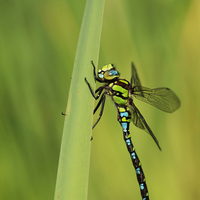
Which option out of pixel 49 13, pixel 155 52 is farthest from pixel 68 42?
pixel 155 52

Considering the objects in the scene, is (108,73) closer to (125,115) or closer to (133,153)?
(125,115)

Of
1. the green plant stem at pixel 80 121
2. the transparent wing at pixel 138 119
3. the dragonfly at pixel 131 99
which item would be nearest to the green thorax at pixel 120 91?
the dragonfly at pixel 131 99

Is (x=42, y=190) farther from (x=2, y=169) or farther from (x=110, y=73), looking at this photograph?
(x=110, y=73)

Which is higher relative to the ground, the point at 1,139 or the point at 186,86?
the point at 186,86

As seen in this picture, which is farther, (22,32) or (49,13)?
(49,13)

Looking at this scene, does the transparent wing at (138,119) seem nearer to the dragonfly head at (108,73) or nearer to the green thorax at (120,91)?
the green thorax at (120,91)

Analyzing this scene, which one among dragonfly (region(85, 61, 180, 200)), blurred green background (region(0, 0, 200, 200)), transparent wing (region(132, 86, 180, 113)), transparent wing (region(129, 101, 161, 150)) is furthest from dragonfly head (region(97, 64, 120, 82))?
transparent wing (region(129, 101, 161, 150))

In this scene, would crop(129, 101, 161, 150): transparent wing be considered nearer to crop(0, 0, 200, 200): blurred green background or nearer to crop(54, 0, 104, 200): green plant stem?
crop(0, 0, 200, 200): blurred green background
